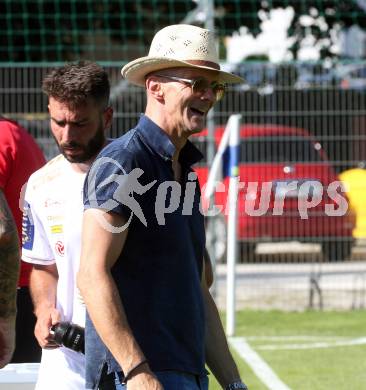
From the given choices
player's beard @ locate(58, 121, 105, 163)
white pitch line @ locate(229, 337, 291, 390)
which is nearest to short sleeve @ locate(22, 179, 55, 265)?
player's beard @ locate(58, 121, 105, 163)

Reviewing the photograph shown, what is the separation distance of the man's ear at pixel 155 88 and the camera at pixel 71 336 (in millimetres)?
1065

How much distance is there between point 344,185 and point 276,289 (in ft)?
4.51

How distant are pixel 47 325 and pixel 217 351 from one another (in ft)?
2.52

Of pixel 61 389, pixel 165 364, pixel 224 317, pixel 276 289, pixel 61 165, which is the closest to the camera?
pixel 165 364

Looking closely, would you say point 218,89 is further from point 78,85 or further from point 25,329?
point 25,329

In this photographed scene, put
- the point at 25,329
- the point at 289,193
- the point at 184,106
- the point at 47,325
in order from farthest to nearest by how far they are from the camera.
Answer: the point at 289,193 → the point at 25,329 → the point at 47,325 → the point at 184,106

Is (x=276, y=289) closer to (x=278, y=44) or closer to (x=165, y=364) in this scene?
(x=278, y=44)

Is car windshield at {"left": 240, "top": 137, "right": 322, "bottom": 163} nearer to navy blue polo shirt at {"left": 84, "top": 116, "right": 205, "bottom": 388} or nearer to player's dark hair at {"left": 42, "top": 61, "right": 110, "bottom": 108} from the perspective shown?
player's dark hair at {"left": 42, "top": 61, "right": 110, "bottom": 108}

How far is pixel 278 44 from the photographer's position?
59.3 feet

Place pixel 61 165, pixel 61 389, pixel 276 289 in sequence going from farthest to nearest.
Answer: pixel 276 289, pixel 61 165, pixel 61 389

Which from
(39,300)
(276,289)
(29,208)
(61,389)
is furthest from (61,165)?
Answer: (276,289)

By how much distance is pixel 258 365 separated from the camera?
923cm

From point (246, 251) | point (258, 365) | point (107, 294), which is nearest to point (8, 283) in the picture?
Result: point (107, 294)

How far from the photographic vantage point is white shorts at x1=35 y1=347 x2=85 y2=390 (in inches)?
182
